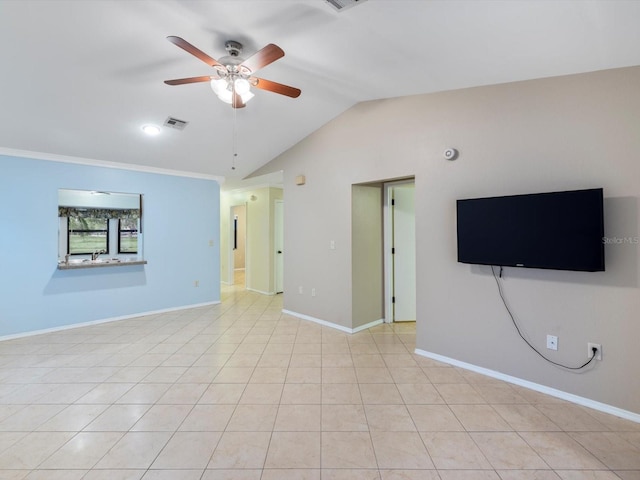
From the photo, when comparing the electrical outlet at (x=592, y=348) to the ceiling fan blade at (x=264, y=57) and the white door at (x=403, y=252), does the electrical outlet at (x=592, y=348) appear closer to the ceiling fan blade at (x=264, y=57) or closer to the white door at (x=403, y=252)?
the white door at (x=403, y=252)

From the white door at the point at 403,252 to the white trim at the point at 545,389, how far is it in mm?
1199

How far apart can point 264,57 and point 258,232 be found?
484 centimetres

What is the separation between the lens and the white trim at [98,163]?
376 centimetres

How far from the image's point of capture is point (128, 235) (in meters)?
4.63

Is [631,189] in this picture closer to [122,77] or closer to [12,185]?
[122,77]

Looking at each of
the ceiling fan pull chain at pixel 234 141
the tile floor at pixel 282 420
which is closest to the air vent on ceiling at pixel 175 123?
the ceiling fan pull chain at pixel 234 141

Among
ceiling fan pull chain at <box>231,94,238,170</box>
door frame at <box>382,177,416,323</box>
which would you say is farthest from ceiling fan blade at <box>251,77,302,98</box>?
door frame at <box>382,177,416,323</box>

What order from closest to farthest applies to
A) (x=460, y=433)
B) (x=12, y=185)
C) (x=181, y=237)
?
(x=460, y=433) → (x=12, y=185) → (x=181, y=237)

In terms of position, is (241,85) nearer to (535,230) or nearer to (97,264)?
(535,230)

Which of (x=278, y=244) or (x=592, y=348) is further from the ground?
(x=278, y=244)

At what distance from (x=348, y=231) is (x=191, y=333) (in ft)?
8.18

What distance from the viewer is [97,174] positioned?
4379mm

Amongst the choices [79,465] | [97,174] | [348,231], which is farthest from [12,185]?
[348,231]

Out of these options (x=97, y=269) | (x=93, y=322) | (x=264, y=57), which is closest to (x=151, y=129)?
(x=97, y=269)
